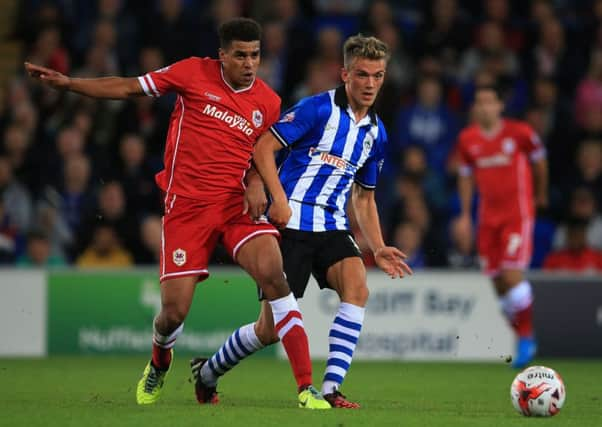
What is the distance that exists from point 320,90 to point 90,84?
7.64 meters

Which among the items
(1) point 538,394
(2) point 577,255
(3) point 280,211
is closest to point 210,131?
(3) point 280,211

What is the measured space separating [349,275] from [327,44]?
789 centimetres

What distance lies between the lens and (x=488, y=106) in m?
12.0

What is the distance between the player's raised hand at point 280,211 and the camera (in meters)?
7.38

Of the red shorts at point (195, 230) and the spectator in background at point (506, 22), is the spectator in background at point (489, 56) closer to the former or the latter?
the spectator in background at point (506, 22)

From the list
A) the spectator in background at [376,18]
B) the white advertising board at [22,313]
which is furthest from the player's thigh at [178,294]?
the spectator in background at [376,18]

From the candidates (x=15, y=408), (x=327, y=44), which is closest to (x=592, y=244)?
(x=327, y=44)

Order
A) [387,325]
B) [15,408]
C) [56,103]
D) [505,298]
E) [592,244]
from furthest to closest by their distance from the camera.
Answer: [56,103]
[592,244]
[387,325]
[505,298]
[15,408]

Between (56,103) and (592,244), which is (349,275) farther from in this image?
(56,103)

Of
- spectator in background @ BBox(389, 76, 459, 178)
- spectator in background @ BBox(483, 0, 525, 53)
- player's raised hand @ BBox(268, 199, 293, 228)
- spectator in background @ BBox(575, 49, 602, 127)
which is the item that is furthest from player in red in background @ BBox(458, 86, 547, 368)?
player's raised hand @ BBox(268, 199, 293, 228)

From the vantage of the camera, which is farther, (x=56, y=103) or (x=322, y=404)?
(x=56, y=103)

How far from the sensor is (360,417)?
6.90 m

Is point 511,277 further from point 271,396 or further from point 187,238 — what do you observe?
→ point 187,238

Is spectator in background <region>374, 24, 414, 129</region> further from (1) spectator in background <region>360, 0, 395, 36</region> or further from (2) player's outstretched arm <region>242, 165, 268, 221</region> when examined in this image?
(2) player's outstretched arm <region>242, 165, 268, 221</region>
